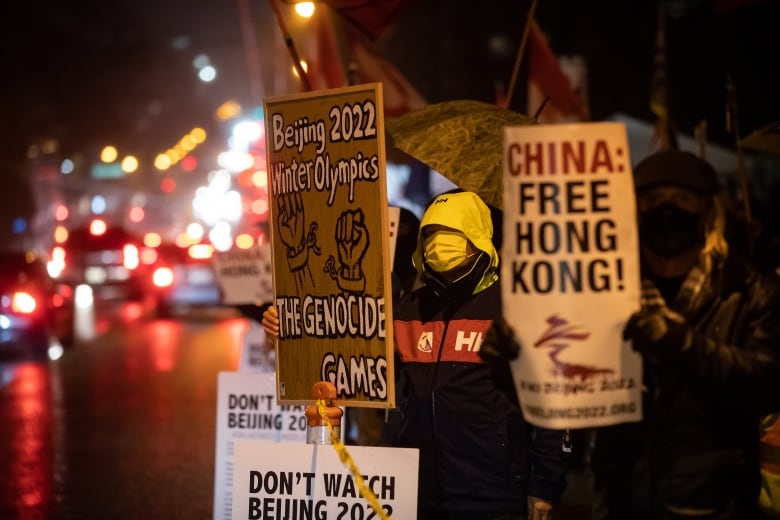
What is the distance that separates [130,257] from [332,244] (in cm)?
2639

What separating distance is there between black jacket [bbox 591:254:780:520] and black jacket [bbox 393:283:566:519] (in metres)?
0.34

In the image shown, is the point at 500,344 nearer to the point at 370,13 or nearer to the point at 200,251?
the point at 370,13

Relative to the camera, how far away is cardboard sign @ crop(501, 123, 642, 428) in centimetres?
321

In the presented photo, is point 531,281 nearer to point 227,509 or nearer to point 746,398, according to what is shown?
point 746,398

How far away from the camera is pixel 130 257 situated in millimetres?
29797

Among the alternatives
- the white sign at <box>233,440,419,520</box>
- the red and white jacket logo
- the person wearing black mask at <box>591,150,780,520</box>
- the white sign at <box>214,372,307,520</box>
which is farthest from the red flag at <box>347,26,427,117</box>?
the person wearing black mask at <box>591,150,780,520</box>

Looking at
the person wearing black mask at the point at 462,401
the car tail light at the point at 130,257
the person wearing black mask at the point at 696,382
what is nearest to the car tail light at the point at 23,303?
the car tail light at the point at 130,257

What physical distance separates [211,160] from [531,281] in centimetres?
7837

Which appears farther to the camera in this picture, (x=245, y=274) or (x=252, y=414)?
(x=245, y=274)

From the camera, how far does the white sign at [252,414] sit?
6.73m

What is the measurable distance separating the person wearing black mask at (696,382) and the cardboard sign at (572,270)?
10.9 inches

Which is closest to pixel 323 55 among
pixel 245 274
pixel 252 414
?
pixel 245 274

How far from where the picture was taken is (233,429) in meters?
6.84

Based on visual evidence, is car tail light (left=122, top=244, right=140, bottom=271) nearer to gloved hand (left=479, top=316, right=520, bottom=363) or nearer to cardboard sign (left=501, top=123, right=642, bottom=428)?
gloved hand (left=479, top=316, right=520, bottom=363)
